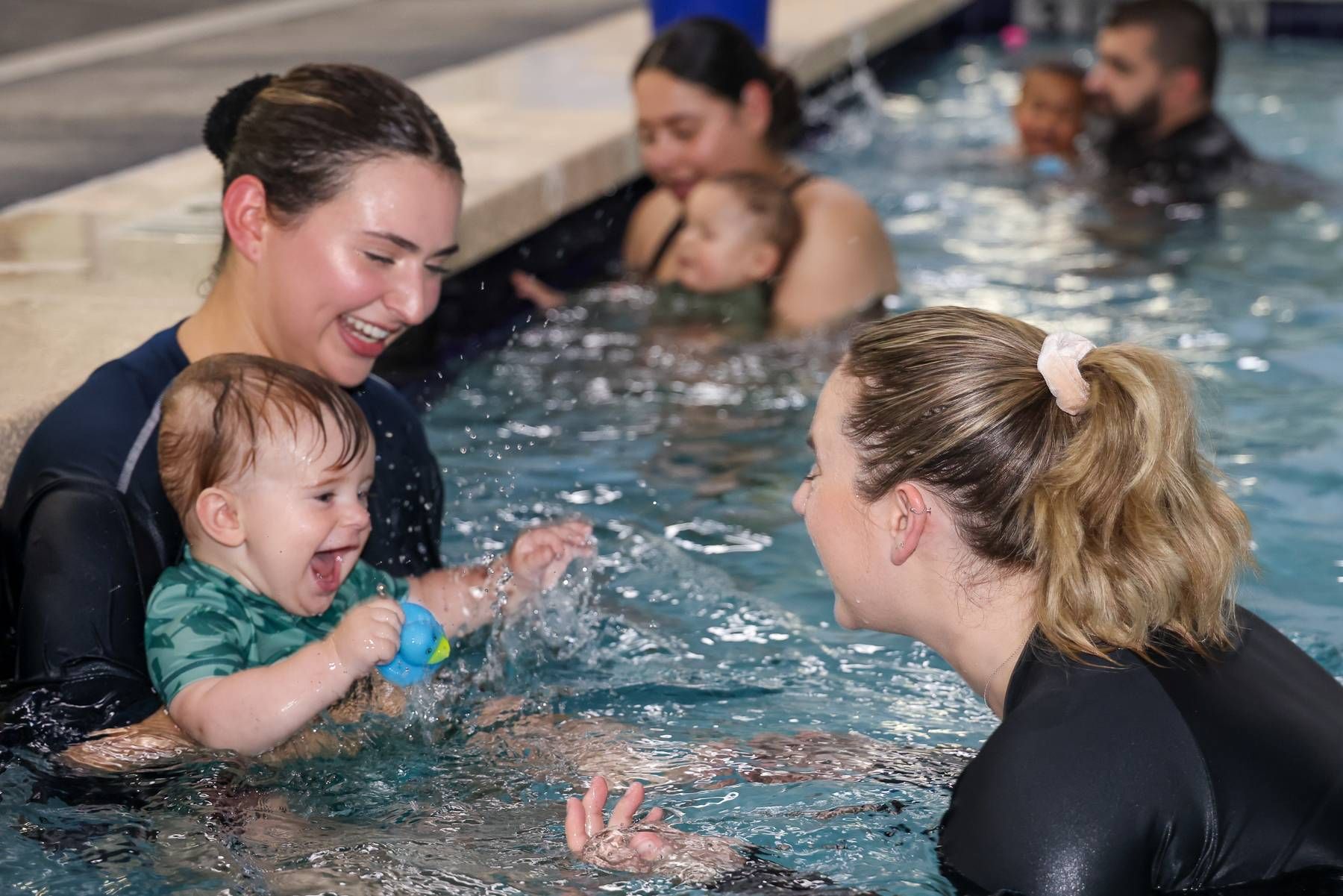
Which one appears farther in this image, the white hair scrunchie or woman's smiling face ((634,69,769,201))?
woman's smiling face ((634,69,769,201))

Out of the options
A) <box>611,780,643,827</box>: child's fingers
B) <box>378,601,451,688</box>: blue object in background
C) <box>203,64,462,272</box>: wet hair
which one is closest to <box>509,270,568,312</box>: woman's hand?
<box>203,64,462,272</box>: wet hair

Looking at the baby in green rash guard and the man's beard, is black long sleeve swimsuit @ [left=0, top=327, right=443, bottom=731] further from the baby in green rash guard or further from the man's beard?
the man's beard

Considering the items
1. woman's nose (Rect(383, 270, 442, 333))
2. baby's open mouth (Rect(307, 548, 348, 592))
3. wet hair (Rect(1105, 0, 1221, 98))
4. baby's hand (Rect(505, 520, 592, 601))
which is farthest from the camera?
wet hair (Rect(1105, 0, 1221, 98))

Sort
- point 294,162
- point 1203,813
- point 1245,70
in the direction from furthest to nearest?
point 1245,70, point 294,162, point 1203,813

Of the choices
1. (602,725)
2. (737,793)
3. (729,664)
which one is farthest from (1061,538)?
(729,664)

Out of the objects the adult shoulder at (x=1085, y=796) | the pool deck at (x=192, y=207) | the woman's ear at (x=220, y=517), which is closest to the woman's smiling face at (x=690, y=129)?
the pool deck at (x=192, y=207)

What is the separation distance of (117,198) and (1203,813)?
14.9ft

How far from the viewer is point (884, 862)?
279cm

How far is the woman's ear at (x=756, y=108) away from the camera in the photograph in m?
6.41

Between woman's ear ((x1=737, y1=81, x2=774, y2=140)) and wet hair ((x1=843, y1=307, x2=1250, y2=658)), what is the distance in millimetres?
4008

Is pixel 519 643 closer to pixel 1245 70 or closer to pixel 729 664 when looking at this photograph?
pixel 729 664

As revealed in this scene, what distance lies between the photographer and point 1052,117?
912 centimetres

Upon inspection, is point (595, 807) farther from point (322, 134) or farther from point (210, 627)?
point (322, 134)

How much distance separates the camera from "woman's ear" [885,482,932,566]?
8.20ft
